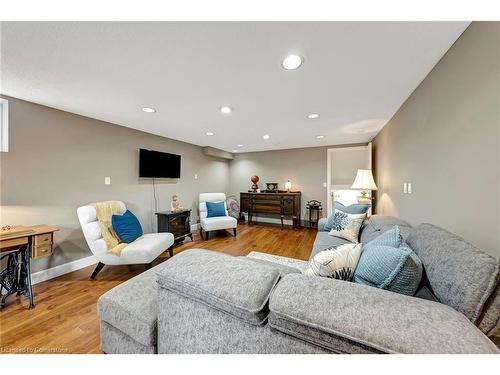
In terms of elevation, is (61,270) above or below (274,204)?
below

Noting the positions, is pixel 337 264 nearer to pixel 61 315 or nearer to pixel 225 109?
pixel 225 109

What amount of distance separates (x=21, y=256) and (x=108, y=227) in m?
0.71

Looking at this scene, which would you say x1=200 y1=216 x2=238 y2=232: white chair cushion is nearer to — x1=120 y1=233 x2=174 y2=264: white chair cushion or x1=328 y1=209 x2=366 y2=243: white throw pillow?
x1=120 y1=233 x2=174 y2=264: white chair cushion

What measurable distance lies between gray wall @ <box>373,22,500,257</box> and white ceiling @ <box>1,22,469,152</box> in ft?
0.52

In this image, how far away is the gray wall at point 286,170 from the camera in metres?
4.70

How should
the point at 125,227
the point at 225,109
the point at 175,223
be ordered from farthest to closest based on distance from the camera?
the point at 175,223 < the point at 125,227 < the point at 225,109

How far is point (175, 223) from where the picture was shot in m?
3.39

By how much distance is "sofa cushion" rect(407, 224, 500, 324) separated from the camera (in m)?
0.65

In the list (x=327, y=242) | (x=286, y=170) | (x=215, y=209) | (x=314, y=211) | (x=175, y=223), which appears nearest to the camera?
(x=327, y=242)

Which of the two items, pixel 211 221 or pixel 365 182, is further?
pixel 211 221

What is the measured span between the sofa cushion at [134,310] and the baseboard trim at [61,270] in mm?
1817

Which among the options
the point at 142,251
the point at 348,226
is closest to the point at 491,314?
the point at 348,226

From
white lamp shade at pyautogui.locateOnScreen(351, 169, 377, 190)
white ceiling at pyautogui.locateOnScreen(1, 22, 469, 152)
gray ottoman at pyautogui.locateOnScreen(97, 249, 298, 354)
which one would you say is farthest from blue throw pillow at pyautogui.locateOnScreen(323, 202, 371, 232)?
gray ottoman at pyautogui.locateOnScreen(97, 249, 298, 354)
